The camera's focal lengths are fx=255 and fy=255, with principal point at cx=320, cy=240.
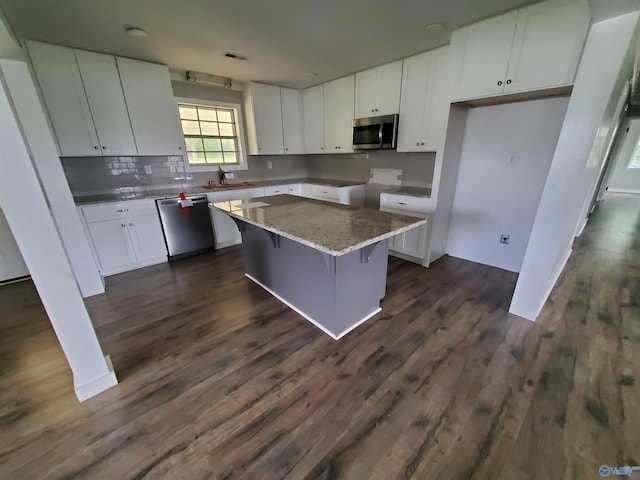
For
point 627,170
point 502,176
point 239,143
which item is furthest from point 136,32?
point 627,170

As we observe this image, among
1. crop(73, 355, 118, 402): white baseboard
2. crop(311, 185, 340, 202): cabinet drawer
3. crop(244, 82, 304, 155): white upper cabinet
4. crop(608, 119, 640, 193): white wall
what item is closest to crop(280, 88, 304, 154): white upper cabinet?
crop(244, 82, 304, 155): white upper cabinet

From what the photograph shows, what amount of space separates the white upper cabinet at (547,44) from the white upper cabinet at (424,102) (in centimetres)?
60

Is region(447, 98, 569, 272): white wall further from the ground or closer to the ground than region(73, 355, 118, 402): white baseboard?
further from the ground

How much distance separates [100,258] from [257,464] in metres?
3.01

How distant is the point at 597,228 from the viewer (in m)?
4.66

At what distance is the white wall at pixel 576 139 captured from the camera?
1.61 m

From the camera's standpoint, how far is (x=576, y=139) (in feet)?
5.83

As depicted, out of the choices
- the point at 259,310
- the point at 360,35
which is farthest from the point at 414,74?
the point at 259,310

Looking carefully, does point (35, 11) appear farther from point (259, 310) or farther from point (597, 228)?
point (597, 228)

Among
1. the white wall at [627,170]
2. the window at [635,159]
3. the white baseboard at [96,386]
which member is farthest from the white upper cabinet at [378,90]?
the window at [635,159]

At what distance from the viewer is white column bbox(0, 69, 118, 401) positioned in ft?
3.79

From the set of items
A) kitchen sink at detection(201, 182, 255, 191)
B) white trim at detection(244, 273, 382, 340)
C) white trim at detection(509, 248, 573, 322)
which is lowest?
white trim at detection(244, 273, 382, 340)

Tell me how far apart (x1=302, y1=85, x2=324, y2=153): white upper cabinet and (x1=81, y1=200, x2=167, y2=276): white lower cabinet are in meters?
2.73

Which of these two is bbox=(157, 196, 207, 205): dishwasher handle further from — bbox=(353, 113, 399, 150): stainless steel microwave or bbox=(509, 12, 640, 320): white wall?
bbox=(509, 12, 640, 320): white wall
